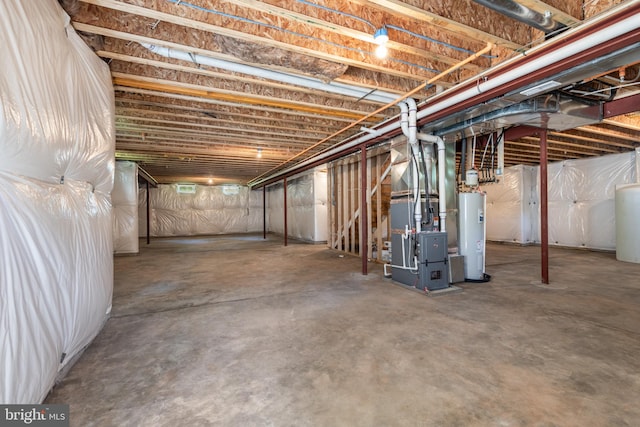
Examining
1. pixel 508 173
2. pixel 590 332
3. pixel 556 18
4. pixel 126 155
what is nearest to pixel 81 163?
pixel 556 18

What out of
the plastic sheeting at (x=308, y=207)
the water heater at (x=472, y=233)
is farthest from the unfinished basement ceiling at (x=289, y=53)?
the plastic sheeting at (x=308, y=207)

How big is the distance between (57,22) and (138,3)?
501mm

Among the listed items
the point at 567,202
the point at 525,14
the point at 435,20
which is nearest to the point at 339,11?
the point at 435,20

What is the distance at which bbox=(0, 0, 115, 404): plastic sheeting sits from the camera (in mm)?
1240

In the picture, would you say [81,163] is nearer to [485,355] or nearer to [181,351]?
[181,351]

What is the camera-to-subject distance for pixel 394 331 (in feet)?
8.36

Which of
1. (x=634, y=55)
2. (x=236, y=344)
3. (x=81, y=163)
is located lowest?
(x=236, y=344)

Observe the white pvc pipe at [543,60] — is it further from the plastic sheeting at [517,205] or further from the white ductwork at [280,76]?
the plastic sheeting at [517,205]

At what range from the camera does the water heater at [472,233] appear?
4.29 meters

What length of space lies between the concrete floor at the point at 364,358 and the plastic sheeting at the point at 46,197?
0.39m

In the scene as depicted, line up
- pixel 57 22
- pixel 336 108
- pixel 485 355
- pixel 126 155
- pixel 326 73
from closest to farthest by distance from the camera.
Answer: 1. pixel 57 22
2. pixel 485 355
3. pixel 326 73
4. pixel 336 108
5. pixel 126 155

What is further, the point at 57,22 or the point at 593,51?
the point at 593,51

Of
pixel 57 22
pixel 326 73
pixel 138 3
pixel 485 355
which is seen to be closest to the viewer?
pixel 57 22

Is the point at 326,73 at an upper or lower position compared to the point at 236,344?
upper
